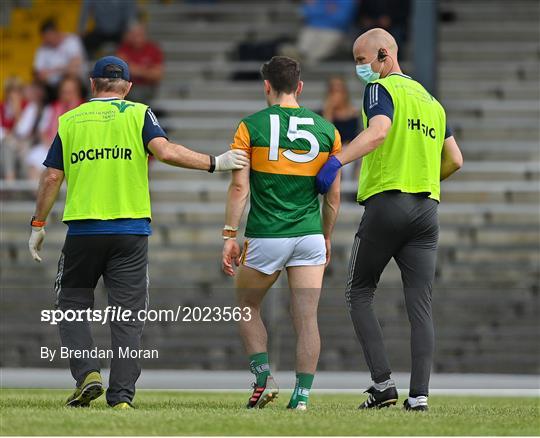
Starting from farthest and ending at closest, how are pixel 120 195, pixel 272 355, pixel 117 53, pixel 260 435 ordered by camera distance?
pixel 117 53 < pixel 272 355 < pixel 120 195 < pixel 260 435

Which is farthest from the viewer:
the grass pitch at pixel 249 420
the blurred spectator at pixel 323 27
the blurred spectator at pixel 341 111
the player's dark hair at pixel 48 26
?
the player's dark hair at pixel 48 26

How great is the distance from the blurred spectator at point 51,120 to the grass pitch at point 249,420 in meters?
7.98

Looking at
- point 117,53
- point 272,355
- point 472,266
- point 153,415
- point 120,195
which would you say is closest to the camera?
point 153,415

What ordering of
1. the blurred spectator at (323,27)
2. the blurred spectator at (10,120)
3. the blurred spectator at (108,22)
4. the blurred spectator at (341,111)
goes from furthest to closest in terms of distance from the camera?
1. the blurred spectator at (108,22)
2. the blurred spectator at (323,27)
3. the blurred spectator at (10,120)
4. the blurred spectator at (341,111)

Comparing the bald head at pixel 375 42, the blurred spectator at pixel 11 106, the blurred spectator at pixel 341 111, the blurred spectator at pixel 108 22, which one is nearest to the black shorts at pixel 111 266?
the bald head at pixel 375 42

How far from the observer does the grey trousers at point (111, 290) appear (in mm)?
8867

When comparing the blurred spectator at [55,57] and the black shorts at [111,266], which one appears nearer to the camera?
the black shorts at [111,266]

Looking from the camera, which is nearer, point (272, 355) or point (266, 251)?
point (266, 251)

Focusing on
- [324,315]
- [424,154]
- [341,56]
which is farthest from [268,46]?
[424,154]

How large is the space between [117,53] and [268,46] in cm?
185

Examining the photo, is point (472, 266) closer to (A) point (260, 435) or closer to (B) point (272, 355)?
(B) point (272, 355)

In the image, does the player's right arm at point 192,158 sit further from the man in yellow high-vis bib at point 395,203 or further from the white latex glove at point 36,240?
the white latex glove at point 36,240

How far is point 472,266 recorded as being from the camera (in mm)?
15555

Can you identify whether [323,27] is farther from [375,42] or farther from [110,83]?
[110,83]
